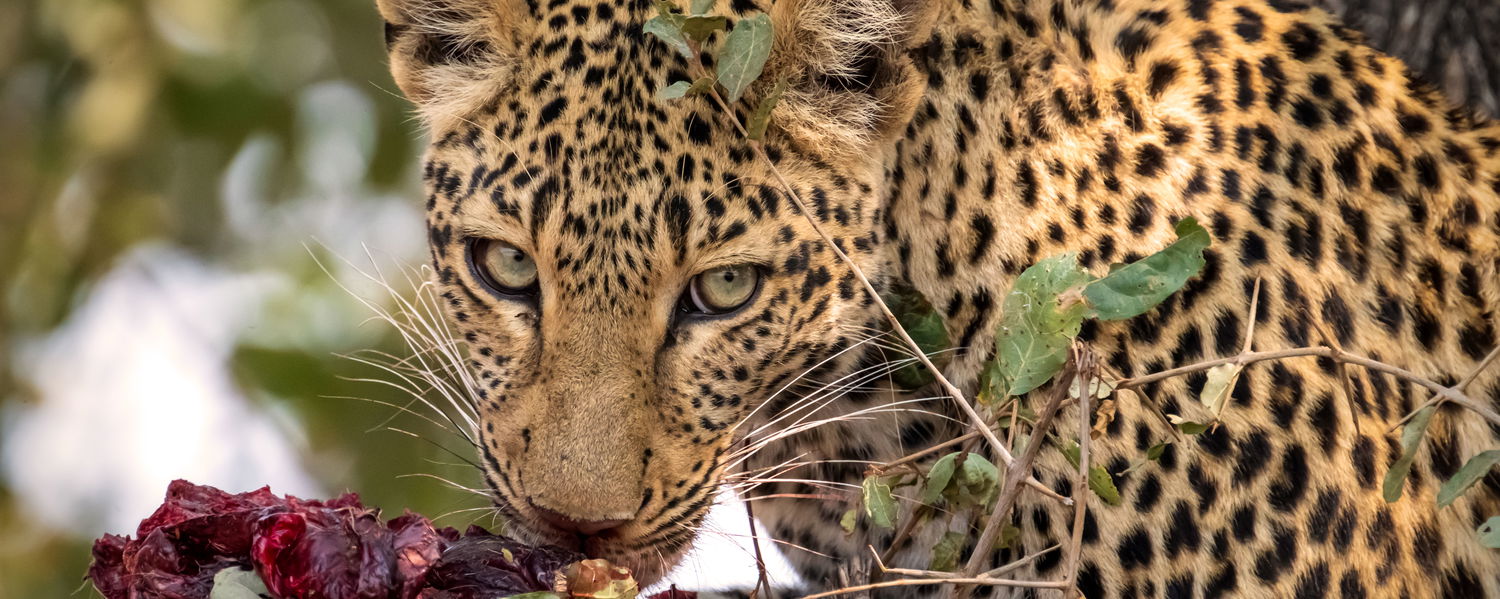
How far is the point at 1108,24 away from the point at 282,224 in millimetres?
4789

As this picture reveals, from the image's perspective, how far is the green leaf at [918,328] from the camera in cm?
409

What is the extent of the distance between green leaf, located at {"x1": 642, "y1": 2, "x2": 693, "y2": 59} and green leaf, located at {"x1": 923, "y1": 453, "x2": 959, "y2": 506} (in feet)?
3.52

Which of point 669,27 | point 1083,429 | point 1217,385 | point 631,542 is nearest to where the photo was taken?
point 1083,429

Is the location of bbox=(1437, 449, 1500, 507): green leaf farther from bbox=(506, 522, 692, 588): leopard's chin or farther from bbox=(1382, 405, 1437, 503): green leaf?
bbox=(506, 522, 692, 588): leopard's chin

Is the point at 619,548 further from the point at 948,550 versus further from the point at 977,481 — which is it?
the point at 977,481

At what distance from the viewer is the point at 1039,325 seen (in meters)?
3.34

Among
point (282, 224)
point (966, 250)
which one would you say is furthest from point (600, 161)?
point (282, 224)

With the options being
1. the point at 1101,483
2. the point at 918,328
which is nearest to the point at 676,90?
the point at 918,328

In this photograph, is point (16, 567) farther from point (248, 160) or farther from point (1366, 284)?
point (1366, 284)

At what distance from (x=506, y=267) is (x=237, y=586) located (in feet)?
3.90

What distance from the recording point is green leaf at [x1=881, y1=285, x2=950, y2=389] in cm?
409

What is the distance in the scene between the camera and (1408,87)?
14.8 feet

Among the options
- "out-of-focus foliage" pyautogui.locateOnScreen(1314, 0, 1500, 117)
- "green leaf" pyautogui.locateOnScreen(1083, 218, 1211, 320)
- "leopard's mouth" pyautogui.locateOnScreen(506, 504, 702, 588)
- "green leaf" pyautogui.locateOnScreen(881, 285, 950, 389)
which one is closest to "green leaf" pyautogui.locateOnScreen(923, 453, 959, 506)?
"green leaf" pyautogui.locateOnScreen(1083, 218, 1211, 320)

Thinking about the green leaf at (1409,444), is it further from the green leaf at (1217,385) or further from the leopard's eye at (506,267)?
the leopard's eye at (506,267)
